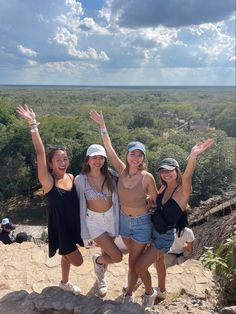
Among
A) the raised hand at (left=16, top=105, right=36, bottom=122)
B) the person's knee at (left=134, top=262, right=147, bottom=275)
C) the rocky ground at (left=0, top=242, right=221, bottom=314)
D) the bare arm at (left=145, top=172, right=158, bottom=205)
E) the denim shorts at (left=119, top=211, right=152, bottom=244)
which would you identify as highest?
the raised hand at (left=16, top=105, right=36, bottom=122)

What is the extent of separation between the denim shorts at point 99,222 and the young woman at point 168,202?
1.70ft

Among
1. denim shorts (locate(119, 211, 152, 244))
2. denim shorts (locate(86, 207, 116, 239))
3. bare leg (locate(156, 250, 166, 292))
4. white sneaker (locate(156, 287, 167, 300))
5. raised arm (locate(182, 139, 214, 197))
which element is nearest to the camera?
raised arm (locate(182, 139, 214, 197))

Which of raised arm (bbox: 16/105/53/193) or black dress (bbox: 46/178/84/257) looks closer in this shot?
raised arm (bbox: 16/105/53/193)

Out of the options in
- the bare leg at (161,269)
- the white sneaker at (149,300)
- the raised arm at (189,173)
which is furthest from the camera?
the bare leg at (161,269)

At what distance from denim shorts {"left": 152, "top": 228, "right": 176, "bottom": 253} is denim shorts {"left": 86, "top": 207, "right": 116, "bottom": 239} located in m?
0.53

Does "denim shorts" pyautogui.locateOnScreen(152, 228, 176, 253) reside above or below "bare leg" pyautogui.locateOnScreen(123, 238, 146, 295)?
above

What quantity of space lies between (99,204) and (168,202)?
0.83 meters

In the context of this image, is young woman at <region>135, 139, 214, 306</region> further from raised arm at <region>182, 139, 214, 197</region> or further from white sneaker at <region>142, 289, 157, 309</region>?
white sneaker at <region>142, 289, 157, 309</region>

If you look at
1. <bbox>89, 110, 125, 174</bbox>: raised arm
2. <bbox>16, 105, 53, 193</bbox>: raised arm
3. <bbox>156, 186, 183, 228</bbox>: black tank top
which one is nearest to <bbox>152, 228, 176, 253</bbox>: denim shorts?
<bbox>156, 186, 183, 228</bbox>: black tank top

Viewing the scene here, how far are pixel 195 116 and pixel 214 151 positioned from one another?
6221 cm

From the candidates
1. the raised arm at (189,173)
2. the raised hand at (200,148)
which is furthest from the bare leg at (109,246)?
the raised hand at (200,148)

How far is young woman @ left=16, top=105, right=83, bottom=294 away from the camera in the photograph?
14.2 feet

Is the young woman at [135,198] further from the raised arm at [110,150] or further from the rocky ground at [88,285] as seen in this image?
the rocky ground at [88,285]

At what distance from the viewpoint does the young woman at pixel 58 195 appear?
432cm
